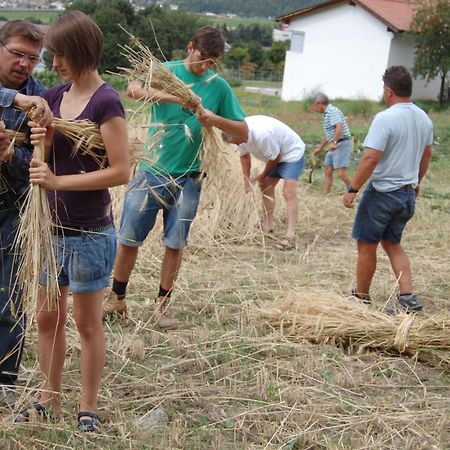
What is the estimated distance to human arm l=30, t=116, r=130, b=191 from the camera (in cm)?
253

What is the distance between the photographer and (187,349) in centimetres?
385

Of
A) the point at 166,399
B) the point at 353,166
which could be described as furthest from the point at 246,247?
the point at 353,166

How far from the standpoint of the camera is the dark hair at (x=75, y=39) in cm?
246

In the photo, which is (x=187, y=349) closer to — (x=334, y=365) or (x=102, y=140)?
A: (x=334, y=365)

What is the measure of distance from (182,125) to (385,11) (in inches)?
1333

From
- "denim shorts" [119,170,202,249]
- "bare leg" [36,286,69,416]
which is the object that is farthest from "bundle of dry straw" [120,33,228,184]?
"bare leg" [36,286,69,416]

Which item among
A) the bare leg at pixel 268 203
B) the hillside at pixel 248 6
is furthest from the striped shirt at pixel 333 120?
the hillside at pixel 248 6

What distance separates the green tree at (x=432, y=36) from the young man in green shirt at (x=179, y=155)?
94.2 feet

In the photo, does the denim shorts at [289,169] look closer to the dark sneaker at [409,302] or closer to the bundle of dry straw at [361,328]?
the dark sneaker at [409,302]

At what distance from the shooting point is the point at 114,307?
4246 mm

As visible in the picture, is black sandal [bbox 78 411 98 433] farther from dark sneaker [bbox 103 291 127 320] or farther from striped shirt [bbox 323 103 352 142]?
striped shirt [bbox 323 103 352 142]

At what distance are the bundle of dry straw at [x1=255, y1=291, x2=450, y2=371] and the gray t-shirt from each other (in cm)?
87

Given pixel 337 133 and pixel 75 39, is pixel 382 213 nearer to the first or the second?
pixel 75 39

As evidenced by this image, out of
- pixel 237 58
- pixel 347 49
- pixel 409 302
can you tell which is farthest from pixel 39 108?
pixel 237 58
